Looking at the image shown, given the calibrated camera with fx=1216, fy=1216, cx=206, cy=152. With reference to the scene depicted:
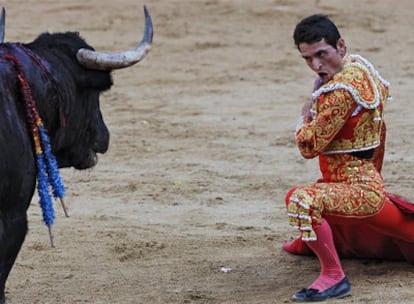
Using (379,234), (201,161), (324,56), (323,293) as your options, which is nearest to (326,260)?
(323,293)

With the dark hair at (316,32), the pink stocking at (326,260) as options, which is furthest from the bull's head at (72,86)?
the pink stocking at (326,260)

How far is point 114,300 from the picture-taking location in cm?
571

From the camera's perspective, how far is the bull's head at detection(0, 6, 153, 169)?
17.6ft

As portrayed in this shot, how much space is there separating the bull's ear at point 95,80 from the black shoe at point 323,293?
1316 mm

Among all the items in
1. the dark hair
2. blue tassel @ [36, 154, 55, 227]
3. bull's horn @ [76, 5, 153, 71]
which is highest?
the dark hair

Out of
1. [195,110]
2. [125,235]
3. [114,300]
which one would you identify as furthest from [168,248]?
[195,110]

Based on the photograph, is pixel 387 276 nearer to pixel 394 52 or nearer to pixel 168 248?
pixel 168 248

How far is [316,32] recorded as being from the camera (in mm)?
5297

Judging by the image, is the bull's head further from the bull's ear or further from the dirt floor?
the dirt floor

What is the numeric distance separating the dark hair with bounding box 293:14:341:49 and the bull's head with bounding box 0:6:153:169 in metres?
0.73

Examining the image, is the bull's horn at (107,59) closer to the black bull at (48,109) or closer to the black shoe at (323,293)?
the black bull at (48,109)

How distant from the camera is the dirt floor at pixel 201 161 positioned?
5980 millimetres

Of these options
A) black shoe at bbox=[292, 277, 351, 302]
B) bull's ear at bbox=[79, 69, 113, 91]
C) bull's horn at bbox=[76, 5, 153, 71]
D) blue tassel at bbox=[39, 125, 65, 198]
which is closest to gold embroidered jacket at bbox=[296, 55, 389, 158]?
black shoe at bbox=[292, 277, 351, 302]

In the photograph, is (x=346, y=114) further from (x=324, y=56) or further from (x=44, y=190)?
(x=44, y=190)
